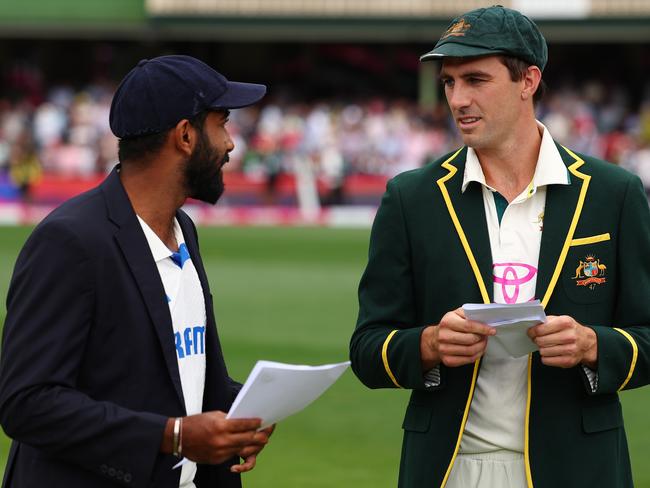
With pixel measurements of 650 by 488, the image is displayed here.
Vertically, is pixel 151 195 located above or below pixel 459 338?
above

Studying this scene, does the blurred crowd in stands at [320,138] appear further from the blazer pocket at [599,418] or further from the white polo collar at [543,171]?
the blazer pocket at [599,418]

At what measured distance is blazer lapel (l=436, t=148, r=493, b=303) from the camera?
3.56 meters

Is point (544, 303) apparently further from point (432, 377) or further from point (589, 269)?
point (432, 377)

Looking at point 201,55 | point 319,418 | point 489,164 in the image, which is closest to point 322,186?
point 201,55

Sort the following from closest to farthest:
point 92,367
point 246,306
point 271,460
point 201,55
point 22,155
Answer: point 92,367, point 271,460, point 246,306, point 22,155, point 201,55

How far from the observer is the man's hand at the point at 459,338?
330cm

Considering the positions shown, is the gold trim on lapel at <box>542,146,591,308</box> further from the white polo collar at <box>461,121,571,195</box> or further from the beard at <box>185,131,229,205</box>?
the beard at <box>185,131,229,205</box>

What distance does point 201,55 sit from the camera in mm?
39375

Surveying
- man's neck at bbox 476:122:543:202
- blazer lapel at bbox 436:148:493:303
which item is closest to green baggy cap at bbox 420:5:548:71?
man's neck at bbox 476:122:543:202

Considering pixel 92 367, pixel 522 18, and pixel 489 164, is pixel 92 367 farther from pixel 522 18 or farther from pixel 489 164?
pixel 522 18

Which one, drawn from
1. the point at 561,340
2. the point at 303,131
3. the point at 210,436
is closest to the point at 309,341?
the point at 561,340

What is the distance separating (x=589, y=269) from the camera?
354 cm

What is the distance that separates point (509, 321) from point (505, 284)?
1.11 ft

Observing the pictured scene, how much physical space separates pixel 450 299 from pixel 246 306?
10.6 m
